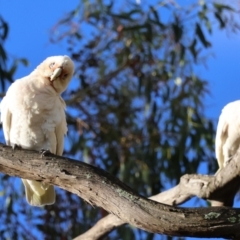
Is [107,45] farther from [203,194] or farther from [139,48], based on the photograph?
[203,194]

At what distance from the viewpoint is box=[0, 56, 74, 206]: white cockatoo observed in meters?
2.81

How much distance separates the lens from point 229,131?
3201 millimetres

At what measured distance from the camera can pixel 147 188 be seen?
4539 millimetres

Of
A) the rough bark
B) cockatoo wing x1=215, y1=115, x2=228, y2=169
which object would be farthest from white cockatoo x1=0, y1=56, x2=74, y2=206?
cockatoo wing x1=215, y1=115, x2=228, y2=169

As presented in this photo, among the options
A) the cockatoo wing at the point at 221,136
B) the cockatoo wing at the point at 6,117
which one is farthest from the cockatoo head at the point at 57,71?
the cockatoo wing at the point at 221,136

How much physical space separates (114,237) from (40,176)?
228 centimetres

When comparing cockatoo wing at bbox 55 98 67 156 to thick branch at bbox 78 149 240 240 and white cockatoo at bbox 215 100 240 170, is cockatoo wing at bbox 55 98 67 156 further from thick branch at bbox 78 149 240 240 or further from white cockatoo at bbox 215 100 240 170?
white cockatoo at bbox 215 100 240 170

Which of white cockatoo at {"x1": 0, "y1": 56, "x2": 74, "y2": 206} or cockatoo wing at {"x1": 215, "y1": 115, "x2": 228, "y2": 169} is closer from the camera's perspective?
white cockatoo at {"x1": 0, "y1": 56, "x2": 74, "y2": 206}

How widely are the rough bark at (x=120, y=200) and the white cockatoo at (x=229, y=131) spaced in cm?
78

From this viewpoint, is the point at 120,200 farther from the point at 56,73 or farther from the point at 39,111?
the point at 56,73

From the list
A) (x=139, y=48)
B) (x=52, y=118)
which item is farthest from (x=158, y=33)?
(x=52, y=118)

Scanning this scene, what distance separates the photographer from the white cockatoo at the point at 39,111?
2.81m

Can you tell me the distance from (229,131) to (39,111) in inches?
40.5

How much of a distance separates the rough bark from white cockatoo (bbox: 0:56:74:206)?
44cm
